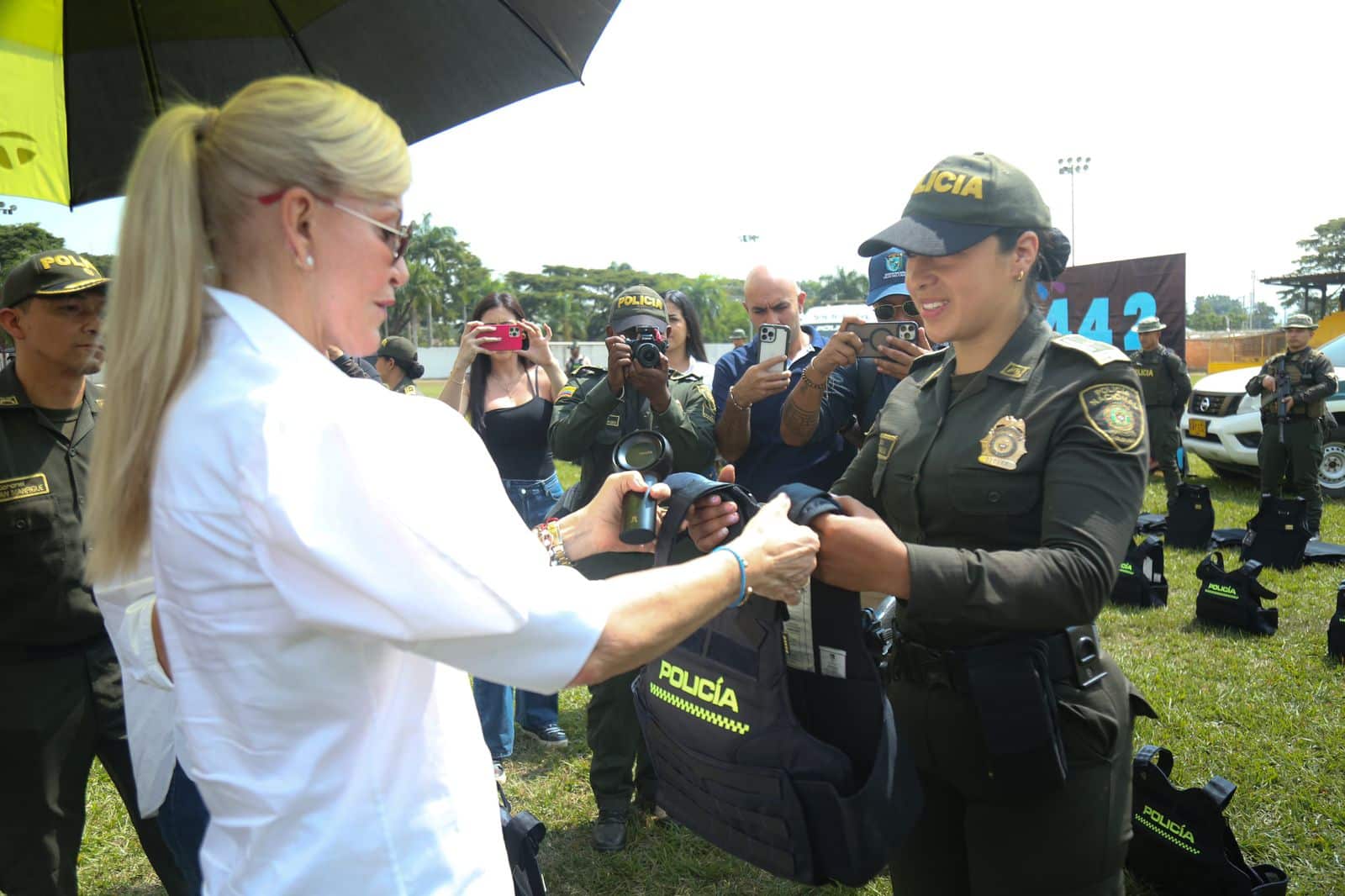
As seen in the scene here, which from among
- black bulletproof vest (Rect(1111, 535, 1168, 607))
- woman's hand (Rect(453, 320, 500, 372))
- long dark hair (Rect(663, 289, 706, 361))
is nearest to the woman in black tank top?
woman's hand (Rect(453, 320, 500, 372))

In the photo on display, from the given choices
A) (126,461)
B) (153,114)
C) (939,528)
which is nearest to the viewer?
(126,461)

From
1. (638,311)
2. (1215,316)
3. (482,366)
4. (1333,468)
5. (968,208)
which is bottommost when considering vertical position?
(1215,316)

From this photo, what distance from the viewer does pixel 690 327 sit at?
5020 mm

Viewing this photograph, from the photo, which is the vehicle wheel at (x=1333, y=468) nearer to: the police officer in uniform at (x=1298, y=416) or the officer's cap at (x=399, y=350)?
the police officer in uniform at (x=1298, y=416)

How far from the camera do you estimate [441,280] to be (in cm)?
8294

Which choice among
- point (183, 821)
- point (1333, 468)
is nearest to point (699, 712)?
point (183, 821)

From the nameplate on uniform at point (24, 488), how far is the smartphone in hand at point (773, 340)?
270 cm

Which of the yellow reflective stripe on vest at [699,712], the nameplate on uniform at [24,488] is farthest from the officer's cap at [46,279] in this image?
the yellow reflective stripe on vest at [699,712]

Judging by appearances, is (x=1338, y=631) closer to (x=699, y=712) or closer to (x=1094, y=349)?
(x=1094, y=349)

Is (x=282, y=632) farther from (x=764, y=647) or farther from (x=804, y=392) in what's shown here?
(x=804, y=392)

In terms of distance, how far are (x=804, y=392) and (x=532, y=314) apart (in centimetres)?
9211

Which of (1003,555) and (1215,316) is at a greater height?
(1003,555)

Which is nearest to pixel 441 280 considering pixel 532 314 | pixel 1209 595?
pixel 532 314

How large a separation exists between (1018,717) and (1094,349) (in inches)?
30.1
